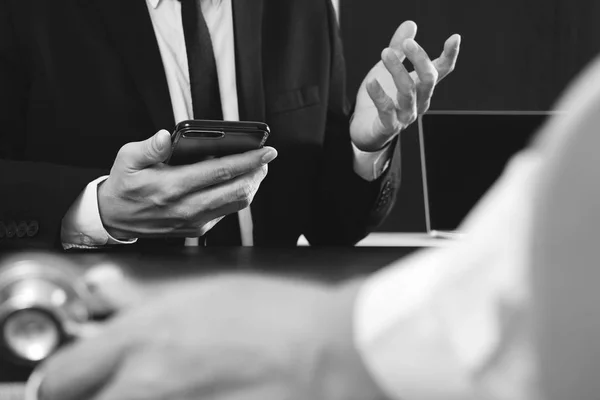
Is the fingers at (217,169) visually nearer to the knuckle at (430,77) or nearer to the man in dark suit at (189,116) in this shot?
the man in dark suit at (189,116)

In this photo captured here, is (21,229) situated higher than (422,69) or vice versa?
(422,69)

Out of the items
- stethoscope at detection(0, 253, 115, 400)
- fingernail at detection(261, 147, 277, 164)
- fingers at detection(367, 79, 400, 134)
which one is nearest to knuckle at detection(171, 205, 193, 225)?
fingernail at detection(261, 147, 277, 164)

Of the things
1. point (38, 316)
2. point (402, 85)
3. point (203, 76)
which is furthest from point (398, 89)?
point (38, 316)

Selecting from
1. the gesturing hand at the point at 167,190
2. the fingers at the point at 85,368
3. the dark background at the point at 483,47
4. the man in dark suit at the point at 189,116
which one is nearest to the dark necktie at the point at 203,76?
the man in dark suit at the point at 189,116

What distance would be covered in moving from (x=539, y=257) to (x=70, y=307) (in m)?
0.28

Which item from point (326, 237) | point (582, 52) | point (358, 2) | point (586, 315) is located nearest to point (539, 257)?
point (586, 315)

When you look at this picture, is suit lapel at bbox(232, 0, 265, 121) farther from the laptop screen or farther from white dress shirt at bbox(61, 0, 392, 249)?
the laptop screen

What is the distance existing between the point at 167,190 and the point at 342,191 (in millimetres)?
378

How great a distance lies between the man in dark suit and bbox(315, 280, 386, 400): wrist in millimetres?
496

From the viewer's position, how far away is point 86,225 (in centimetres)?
79

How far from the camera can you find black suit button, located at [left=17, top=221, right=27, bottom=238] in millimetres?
785

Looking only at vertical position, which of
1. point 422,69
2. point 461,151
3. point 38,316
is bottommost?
point 461,151

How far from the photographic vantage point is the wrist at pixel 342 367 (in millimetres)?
219

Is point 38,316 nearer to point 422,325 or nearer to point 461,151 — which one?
point 422,325
